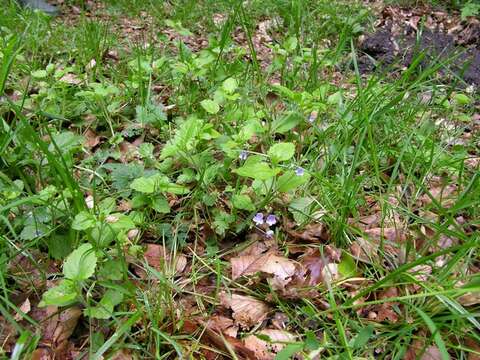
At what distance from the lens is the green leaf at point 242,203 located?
5.55 feet

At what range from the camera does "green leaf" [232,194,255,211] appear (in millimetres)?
1690

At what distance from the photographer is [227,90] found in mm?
2088

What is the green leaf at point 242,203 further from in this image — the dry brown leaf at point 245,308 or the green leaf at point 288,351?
the green leaf at point 288,351

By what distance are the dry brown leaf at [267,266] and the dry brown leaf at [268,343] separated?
0.58 ft

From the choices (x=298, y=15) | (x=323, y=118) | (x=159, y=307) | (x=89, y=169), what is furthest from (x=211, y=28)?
(x=159, y=307)

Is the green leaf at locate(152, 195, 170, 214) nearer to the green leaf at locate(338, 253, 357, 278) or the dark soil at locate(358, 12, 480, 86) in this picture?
the green leaf at locate(338, 253, 357, 278)

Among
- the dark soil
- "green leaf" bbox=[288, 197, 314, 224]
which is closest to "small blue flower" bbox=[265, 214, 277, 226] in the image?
"green leaf" bbox=[288, 197, 314, 224]

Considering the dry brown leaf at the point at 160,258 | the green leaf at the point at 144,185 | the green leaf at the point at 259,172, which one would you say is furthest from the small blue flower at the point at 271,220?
the green leaf at the point at 144,185

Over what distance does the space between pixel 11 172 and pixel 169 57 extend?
1436 mm

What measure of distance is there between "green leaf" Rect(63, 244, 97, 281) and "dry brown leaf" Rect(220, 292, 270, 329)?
0.49 m

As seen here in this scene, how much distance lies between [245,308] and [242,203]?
1.36 feet

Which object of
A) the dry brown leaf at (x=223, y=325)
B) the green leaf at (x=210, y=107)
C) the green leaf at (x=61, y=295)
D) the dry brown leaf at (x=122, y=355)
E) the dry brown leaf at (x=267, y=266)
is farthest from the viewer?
the green leaf at (x=210, y=107)

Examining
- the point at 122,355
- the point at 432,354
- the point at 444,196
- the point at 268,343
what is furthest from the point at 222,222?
the point at 444,196

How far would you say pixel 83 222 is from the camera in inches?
55.1
